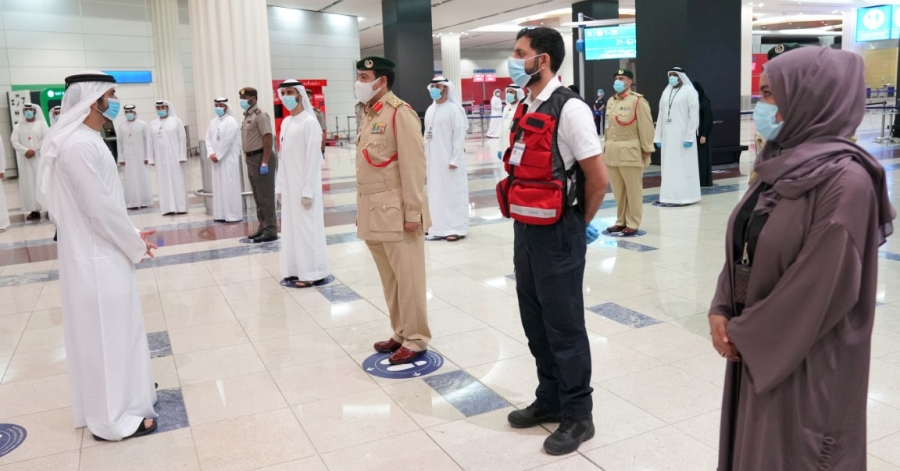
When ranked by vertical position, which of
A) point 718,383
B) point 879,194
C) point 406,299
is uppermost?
point 879,194

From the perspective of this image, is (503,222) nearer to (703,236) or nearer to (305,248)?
(703,236)

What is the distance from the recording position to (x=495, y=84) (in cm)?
3928

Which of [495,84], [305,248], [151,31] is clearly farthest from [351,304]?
[495,84]

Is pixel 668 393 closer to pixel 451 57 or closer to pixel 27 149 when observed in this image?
pixel 27 149

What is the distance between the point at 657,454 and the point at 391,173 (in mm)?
1891

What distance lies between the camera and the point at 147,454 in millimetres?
2918

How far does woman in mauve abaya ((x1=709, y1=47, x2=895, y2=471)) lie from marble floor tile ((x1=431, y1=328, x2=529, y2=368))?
2.20 metres

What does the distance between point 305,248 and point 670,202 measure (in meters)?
4.99

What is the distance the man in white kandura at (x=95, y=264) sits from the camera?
9.55ft

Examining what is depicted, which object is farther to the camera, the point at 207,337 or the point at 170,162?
the point at 170,162

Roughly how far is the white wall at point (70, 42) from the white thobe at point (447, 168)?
1400cm


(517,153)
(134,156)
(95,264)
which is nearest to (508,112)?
(134,156)

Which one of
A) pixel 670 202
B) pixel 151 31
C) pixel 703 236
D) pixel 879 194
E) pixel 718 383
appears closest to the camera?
pixel 879 194

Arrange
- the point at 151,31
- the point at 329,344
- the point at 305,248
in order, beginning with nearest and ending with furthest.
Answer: the point at 329,344 → the point at 305,248 → the point at 151,31
